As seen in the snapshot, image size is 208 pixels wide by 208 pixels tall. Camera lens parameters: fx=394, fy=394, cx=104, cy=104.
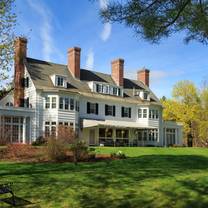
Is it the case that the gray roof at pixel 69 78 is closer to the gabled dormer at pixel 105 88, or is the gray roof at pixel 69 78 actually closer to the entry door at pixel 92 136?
the gabled dormer at pixel 105 88

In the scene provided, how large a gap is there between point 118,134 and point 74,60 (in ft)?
33.3

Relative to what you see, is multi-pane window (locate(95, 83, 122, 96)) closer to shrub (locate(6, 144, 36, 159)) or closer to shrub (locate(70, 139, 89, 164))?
shrub (locate(6, 144, 36, 159))

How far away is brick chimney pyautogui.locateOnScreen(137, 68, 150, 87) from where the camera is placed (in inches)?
2164

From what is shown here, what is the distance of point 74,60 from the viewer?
4484 centimetres

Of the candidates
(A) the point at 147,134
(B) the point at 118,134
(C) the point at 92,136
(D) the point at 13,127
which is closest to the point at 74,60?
(C) the point at 92,136

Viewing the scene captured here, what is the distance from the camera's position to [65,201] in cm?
921

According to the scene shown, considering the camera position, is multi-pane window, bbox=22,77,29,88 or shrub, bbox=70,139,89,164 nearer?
shrub, bbox=70,139,89,164

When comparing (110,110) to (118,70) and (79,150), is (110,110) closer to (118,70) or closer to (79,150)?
(118,70)

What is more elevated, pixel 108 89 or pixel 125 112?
pixel 108 89

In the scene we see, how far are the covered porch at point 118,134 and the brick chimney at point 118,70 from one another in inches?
226

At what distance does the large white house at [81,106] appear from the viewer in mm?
39156

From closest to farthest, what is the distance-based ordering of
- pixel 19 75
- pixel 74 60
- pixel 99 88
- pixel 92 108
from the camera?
1. pixel 19 75
2. pixel 92 108
3. pixel 74 60
4. pixel 99 88

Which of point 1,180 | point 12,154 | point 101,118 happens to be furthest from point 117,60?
point 1,180

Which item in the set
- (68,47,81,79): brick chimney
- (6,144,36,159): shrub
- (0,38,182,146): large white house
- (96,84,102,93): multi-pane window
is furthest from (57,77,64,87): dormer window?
(6,144,36,159): shrub
